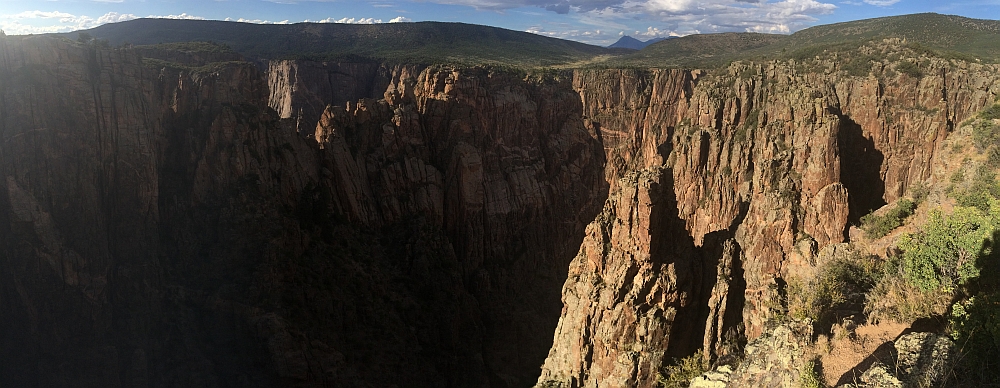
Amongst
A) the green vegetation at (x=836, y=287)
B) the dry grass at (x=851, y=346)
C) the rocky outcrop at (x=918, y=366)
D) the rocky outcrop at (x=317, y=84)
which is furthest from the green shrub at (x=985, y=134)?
the rocky outcrop at (x=317, y=84)

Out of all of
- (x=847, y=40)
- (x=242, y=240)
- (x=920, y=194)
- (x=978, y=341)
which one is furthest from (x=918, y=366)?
(x=847, y=40)

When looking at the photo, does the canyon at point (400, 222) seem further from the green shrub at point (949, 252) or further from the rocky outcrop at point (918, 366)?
the rocky outcrop at point (918, 366)

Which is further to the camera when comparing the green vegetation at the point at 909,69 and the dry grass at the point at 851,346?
the green vegetation at the point at 909,69

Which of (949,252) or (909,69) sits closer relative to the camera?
(949,252)

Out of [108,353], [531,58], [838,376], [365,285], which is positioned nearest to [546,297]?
[365,285]

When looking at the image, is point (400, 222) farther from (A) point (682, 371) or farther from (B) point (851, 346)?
(B) point (851, 346)

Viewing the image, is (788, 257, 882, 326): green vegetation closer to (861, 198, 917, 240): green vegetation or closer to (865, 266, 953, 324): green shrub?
(865, 266, 953, 324): green shrub

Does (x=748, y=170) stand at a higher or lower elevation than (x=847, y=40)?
lower
